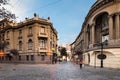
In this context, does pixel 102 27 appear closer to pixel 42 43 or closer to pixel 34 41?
pixel 42 43

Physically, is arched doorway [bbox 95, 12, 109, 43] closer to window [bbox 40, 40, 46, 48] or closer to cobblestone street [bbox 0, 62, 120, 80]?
cobblestone street [bbox 0, 62, 120, 80]

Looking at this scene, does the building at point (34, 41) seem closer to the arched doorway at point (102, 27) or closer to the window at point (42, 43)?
the window at point (42, 43)

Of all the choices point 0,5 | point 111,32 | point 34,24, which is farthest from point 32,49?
point 0,5

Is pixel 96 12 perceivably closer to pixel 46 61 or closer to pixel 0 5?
pixel 46 61

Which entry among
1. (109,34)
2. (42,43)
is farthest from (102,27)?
(42,43)

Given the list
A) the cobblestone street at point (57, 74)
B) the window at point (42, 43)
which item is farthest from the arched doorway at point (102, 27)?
the window at point (42, 43)

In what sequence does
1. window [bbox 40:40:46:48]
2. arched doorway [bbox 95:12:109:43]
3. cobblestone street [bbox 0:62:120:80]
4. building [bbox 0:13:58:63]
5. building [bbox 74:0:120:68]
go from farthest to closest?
window [bbox 40:40:46:48] < building [bbox 0:13:58:63] < arched doorway [bbox 95:12:109:43] < building [bbox 74:0:120:68] < cobblestone street [bbox 0:62:120:80]

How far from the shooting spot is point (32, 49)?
179 feet

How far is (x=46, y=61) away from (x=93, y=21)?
1830 centimetres

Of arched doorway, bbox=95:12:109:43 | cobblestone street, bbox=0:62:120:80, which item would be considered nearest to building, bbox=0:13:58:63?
arched doorway, bbox=95:12:109:43

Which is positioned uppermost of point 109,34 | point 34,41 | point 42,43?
point 109,34

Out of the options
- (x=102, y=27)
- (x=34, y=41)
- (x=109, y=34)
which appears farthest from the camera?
→ (x=34, y=41)

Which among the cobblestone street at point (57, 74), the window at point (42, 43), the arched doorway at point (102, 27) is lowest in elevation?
the cobblestone street at point (57, 74)

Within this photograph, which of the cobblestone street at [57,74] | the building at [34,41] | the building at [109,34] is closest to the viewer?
the cobblestone street at [57,74]
